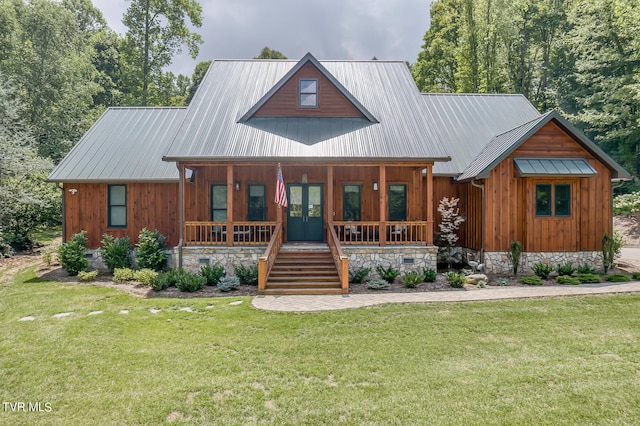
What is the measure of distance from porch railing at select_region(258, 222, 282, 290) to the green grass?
62.9 inches

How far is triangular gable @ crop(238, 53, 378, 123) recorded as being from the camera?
46.9ft

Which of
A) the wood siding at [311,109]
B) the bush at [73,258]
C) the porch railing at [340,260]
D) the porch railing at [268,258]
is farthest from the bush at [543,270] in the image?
the bush at [73,258]

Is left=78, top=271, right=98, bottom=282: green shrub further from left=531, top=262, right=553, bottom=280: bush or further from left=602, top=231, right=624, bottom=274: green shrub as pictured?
left=602, top=231, right=624, bottom=274: green shrub

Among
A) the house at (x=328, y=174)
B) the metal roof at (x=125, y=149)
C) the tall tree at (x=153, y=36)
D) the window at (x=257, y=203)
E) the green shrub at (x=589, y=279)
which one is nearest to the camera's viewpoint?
the green shrub at (x=589, y=279)

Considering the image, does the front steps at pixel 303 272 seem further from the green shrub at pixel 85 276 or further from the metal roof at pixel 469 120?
the green shrub at pixel 85 276

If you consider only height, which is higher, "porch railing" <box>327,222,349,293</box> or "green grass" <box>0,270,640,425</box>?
"porch railing" <box>327,222,349,293</box>

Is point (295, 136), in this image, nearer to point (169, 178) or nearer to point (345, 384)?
point (169, 178)

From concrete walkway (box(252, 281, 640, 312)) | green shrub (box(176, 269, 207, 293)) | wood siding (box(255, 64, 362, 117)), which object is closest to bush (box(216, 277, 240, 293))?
green shrub (box(176, 269, 207, 293))

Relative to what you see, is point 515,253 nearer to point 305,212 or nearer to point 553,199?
point 553,199

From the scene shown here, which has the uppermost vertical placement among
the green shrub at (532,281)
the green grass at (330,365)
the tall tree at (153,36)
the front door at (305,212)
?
the tall tree at (153,36)

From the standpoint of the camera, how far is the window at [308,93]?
14.7 meters

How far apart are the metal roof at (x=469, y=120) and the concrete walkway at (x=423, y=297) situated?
553cm

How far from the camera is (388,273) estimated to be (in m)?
11.4

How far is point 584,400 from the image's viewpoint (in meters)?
4.65
